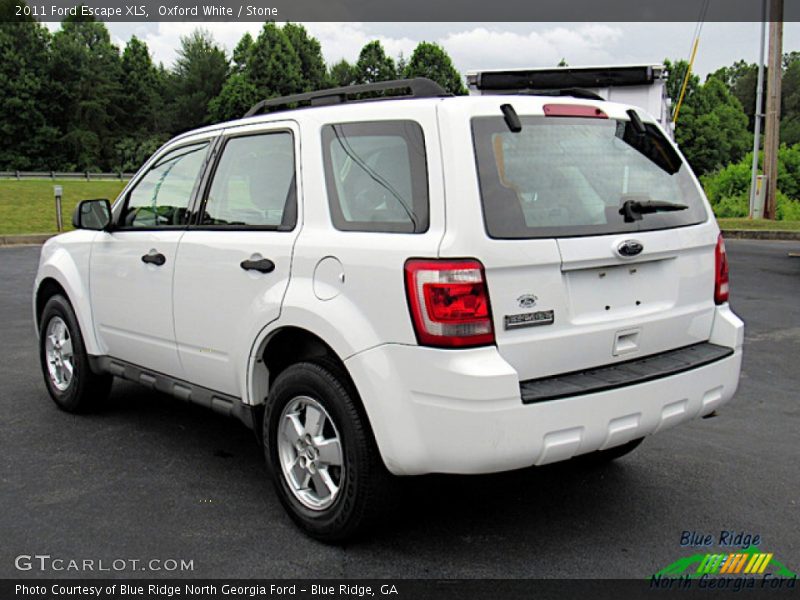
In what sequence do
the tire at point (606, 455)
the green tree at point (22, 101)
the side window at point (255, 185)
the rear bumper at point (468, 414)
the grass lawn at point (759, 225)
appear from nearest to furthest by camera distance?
the rear bumper at point (468, 414)
the side window at point (255, 185)
the tire at point (606, 455)
the grass lawn at point (759, 225)
the green tree at point (22, 101)

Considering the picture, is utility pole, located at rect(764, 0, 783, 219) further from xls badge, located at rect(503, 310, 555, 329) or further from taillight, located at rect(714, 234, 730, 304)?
xls badge, located at rect(503, 310, 555, 329)

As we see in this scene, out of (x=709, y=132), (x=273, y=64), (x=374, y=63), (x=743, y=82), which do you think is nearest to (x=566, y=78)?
(x=374, y=63)

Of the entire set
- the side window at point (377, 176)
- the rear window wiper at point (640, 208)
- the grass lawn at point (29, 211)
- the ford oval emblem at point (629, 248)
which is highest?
the side window at point (377, 176)

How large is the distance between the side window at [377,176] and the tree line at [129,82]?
5967cm

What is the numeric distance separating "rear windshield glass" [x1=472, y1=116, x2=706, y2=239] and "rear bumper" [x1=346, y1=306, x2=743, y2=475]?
55cm

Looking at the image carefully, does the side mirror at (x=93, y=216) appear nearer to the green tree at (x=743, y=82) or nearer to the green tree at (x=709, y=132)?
the green tree at (x=709, y=132)

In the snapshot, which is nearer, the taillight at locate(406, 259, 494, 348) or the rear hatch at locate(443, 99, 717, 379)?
the taillight at locate(406, 259, 494, 348)

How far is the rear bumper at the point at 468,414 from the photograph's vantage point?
2.91 metres

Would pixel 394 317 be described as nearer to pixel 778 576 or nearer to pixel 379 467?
pixel 379 467

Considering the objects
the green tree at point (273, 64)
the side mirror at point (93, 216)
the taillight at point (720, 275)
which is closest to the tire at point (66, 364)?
the side mirror at point (93, 216)

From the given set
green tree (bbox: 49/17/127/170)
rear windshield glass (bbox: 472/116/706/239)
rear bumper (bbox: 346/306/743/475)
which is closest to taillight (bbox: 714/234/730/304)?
rear windshield glass (bbox: 472/116/706/239)

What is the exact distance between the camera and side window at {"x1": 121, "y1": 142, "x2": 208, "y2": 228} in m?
4.41

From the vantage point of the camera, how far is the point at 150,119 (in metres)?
84.3

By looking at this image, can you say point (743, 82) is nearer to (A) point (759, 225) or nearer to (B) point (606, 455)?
(A) point (759, 225)
